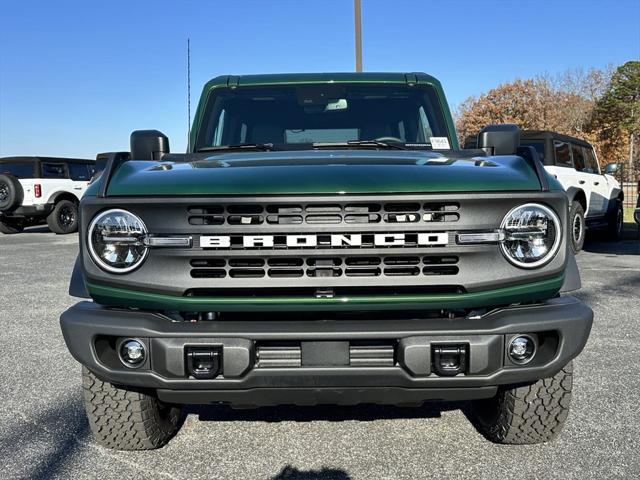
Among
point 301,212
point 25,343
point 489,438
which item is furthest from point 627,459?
point 25,343

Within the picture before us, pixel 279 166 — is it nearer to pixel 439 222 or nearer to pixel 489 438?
pixel 439 222

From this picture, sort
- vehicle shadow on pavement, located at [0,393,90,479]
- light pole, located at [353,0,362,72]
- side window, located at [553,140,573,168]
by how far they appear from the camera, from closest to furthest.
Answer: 1. vehicle shadow on pavement, located at [0,393,90,479]
2. side window, located at [553,140,573,168]
3. light pole, located at [353,0,362,72]

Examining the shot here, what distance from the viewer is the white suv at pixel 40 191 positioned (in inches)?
555

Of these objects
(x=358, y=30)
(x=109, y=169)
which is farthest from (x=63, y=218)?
(x=109, y=169)

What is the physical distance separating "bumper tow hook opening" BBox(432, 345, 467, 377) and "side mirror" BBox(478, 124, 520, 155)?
4.41 ft

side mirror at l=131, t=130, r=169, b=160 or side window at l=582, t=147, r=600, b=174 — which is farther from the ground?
side window at l=582, t=147, r=600, b=174

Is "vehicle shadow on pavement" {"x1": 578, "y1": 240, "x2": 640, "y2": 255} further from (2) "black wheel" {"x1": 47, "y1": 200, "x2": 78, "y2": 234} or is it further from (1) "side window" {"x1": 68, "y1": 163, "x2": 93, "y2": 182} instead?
(1) "side window" {"x1": 68, "y1": 163, "x2": 93, "y2": 182}

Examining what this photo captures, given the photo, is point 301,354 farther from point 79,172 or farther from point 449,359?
point 79,172

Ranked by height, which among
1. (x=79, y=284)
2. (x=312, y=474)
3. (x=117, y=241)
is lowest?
(x=312, y=474)

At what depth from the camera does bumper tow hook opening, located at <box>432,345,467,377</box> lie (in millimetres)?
2188

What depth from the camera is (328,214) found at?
223 centimetres

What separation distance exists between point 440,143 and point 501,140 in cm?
45

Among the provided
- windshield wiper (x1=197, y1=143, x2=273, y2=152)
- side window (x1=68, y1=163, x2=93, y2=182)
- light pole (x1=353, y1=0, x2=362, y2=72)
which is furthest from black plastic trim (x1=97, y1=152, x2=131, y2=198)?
side window (x1=68, y1=163, x2=93, y2=182)

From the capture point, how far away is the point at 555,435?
2.77 m
